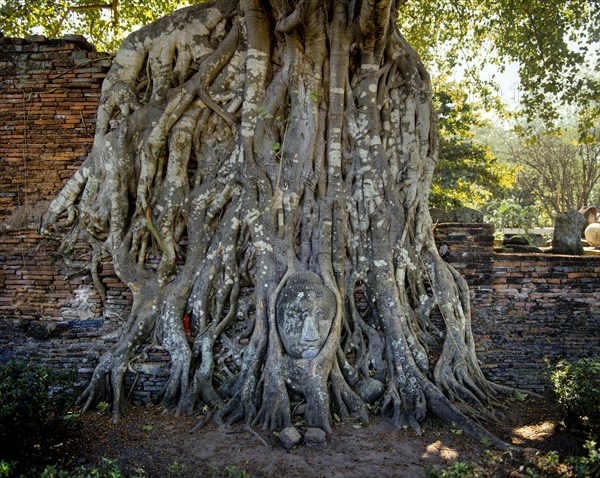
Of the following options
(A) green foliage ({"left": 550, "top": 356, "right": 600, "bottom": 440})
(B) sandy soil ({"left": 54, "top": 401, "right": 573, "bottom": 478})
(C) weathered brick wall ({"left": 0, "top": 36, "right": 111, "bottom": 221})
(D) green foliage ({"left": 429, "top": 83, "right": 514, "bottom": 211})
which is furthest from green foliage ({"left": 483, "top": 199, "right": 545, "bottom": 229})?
(C) weathered brick wall ({"left": 0, "top": 36, "right": 111, "bottom": 221})

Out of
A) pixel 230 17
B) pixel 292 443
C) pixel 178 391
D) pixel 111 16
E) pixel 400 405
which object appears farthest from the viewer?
pixel 111 16

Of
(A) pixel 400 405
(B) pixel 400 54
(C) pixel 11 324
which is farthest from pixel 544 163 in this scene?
(C) pixel 11 324

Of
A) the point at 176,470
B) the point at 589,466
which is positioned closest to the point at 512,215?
the point at 589,466

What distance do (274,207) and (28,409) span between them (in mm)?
2787

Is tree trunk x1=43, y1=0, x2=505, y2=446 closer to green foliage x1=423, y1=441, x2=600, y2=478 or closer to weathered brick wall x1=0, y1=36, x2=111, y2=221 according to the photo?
weathered brick wall x1=0, y1=36, x2=111, y2=221

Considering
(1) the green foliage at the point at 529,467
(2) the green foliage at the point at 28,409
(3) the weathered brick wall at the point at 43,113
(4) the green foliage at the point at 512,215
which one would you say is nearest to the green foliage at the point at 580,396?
(1) the green foliage at the point at 529,467

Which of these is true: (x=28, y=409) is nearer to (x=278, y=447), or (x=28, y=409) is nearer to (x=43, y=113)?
(x=278, y=447)

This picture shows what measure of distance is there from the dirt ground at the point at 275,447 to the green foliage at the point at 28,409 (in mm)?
262

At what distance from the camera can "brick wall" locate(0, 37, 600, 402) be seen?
571 centimetres

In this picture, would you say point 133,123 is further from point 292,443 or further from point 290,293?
point 292,443

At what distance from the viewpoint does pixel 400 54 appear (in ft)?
18.7

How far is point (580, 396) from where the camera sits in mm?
3809

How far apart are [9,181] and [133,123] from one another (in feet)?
6.28

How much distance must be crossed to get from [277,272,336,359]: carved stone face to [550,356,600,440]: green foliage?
2.05m
